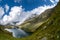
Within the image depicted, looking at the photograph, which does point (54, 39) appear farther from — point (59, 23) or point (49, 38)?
point (59, 23)

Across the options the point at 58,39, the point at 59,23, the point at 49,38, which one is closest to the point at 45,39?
the point at 49,38

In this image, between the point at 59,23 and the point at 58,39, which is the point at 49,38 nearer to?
the point at 58,39

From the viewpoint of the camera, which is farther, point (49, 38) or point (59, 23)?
point (59, 23)

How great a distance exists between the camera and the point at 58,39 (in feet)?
293

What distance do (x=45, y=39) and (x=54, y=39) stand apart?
18.2 ft

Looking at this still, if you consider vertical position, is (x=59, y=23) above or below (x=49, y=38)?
above

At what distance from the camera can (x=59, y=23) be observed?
125 metres

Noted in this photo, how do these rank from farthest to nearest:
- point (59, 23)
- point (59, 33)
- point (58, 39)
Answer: point (59, 23) → point (59, 33) → point (58, 39)

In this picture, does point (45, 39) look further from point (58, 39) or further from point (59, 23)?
point (59, 23)

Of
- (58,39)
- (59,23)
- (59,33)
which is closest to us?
(58,39)

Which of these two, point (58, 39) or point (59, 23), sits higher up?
point (59, 23)

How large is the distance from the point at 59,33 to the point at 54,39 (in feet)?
15.6

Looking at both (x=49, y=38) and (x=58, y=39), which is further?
(x=49, y=38)

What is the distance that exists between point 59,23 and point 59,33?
98.6 ft
